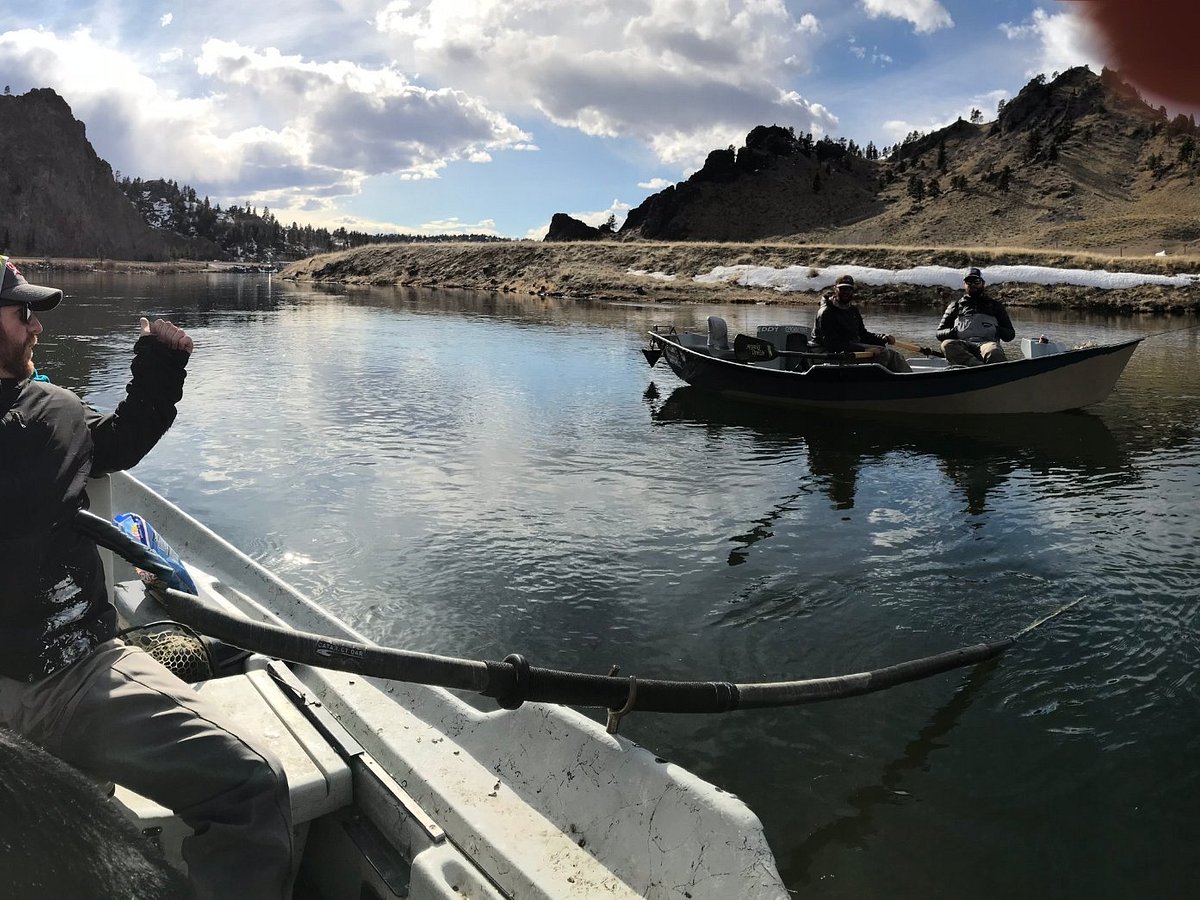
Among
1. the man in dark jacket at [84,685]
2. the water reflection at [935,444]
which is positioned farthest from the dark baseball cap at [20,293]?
the water reflection at [935,444]

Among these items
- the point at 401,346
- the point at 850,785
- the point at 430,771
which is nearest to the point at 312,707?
the point at 430,771

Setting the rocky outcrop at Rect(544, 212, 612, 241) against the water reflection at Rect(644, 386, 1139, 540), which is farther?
the rocky outcrop at Rect(544, 212, 612, 241)

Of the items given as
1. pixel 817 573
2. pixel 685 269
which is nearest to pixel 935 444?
pixel 817 573

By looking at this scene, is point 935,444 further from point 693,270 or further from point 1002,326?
point 693,270

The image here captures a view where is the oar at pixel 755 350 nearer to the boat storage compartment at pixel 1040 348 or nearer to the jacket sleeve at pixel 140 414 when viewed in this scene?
the boat storage compartment at pixel 1040 348

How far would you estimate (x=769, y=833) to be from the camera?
518 cm

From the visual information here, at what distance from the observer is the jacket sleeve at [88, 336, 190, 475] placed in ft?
13.3

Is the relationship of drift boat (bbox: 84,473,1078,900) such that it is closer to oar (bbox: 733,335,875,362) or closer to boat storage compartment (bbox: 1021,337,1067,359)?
boat storage compartment (bbox: 1021,337,1067,359)

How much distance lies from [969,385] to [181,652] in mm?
15211

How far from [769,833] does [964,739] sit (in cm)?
186

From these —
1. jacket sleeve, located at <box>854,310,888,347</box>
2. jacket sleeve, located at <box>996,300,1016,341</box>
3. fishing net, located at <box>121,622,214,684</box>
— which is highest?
jacket sleeve, located at <box>996,300,1016,341</box>

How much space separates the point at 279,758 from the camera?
396 centimetres

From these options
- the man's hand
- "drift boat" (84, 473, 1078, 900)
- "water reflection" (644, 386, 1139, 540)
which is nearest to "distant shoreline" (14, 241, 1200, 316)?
"water reflection" (644, 386, 1139, 540)

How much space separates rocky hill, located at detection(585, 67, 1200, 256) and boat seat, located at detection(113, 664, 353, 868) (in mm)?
78739
